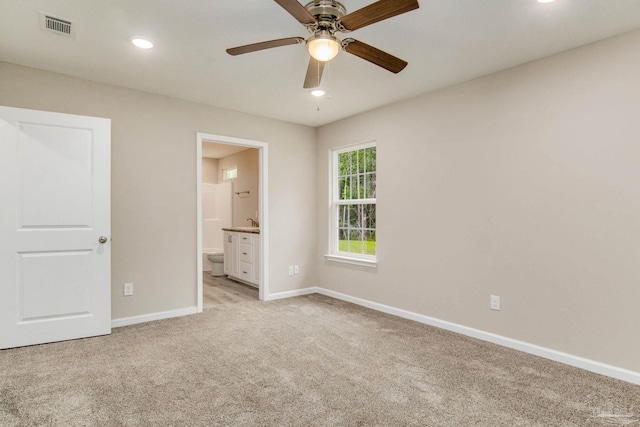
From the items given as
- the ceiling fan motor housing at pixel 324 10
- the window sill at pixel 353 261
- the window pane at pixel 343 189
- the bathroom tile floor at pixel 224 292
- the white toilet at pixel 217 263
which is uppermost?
the ceiling fan motor housing at pixel 324 10

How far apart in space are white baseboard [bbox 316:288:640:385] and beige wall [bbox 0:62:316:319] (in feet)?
7.78

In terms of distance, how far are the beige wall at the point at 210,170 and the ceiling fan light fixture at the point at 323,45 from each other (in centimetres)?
603

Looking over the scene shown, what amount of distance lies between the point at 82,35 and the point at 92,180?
1279 millimetres

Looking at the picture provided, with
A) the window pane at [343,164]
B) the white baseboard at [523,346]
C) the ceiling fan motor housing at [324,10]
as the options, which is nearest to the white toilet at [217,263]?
the window pane at [343,164]

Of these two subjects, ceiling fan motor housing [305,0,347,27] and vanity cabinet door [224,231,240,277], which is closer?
ceiling fan motor housing [305,0,347,27]

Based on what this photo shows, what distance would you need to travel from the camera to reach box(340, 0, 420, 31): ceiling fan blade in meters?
1.68

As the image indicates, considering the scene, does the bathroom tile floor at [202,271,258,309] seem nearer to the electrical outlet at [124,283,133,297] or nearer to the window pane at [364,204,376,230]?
the electrical outlet at [124,283,133,297]

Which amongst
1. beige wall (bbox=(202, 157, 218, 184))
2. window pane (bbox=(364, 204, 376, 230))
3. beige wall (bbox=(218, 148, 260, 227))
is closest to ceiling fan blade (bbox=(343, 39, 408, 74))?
window pane (bbox=(364, 204, 376, 230))

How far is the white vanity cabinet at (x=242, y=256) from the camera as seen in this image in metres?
5.41

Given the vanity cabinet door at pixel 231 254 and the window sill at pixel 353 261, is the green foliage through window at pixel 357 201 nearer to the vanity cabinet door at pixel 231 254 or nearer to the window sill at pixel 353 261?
the window sill at pixel 353 261

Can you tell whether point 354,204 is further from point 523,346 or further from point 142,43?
point 142,43

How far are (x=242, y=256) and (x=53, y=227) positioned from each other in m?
2.97

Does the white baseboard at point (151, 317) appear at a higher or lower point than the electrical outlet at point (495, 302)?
lower

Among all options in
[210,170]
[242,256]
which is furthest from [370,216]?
[210,170]
